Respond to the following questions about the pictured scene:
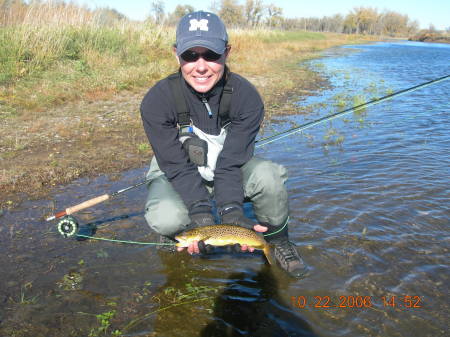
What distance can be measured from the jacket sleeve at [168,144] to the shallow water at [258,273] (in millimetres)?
768

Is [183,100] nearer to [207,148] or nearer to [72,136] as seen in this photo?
[207,148]

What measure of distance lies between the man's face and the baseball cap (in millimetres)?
108

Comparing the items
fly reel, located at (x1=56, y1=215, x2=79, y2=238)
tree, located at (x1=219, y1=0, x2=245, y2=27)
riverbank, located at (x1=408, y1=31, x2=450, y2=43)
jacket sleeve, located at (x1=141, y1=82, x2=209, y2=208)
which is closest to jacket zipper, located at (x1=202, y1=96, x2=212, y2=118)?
jacket sleeve, located at (x1=141, y1=82, x2=209, y2=208)

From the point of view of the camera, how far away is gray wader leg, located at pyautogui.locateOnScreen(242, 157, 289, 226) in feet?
10.3

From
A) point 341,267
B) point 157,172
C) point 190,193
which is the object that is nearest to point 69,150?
point 157,172

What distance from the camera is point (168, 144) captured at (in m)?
3.21

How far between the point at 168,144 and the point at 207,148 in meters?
0.38

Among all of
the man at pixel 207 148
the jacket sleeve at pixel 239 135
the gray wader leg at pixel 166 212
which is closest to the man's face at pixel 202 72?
the man at pixel 207 148

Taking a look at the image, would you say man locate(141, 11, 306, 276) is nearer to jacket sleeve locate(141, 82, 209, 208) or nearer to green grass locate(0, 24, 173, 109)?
jacket sleeve locate(141, 82, 209, 208)

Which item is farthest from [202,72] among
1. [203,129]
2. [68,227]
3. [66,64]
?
[66,64]

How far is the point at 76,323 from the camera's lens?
104 inches

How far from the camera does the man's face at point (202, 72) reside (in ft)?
10.0

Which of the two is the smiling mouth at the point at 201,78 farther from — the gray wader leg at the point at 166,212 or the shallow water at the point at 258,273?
the shallow water at the point at 258,273

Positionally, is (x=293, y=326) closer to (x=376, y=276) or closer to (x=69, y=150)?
(x=376, y=276)
